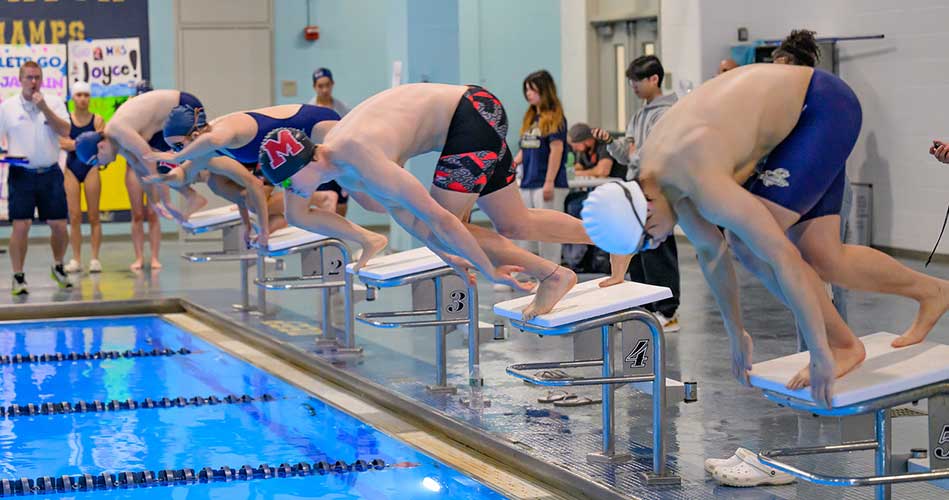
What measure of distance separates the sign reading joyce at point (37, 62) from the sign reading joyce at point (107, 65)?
4.7 inches

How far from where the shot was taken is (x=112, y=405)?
6.29 m

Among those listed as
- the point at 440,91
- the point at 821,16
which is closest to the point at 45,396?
the point at 440,91

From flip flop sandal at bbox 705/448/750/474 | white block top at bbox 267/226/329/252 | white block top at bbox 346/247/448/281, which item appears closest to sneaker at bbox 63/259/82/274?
white block top at bbox 267/226/329/252

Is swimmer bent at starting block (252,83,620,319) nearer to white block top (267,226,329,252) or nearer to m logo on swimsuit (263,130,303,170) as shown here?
m logo on swimsuit (263,130,303,170)

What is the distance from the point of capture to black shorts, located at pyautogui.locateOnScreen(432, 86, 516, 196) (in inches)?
207

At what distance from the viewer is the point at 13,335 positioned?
340 inches

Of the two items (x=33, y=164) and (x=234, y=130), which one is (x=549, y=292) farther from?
(x=33, y=164)

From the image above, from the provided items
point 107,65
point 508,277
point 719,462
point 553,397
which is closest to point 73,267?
point 107,65

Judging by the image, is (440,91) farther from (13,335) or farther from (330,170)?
(13,335)

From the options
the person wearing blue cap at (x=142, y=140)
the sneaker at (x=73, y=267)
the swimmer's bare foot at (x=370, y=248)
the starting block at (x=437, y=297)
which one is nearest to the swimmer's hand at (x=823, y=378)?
the starting block at (x=437, y=297)

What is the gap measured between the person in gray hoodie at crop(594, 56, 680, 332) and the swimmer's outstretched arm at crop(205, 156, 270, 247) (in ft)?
7.01

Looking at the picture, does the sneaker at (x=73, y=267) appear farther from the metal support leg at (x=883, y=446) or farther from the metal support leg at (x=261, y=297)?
the metal support leg at (x=883, y=446)

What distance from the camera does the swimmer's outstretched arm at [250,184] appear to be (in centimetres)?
755

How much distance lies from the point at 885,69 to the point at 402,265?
6.55 metres
